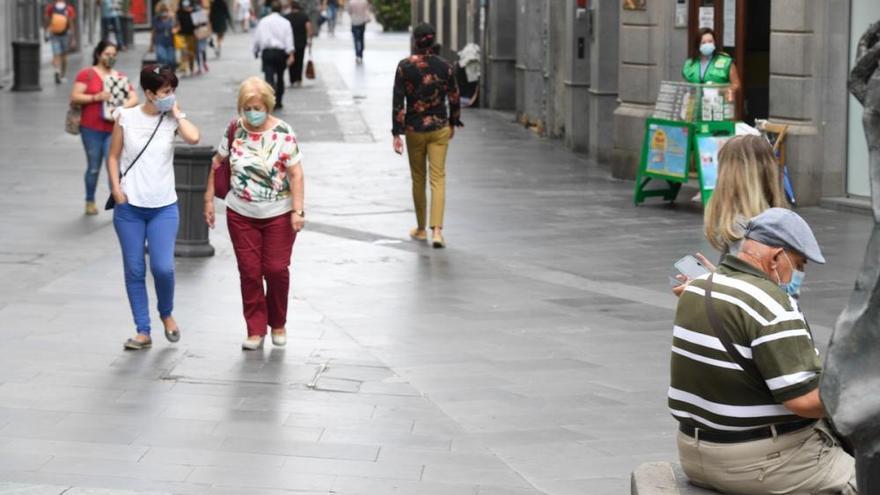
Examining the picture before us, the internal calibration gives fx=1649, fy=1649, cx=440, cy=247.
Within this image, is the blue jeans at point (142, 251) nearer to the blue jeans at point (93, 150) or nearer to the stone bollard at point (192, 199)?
the stone bollard at point (192, 199)

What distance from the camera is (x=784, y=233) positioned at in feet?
16.2

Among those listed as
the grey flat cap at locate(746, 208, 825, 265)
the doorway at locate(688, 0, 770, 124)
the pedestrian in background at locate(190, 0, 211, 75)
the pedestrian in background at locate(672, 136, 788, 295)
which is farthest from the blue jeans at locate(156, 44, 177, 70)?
the grey flat cap at locate(746, 208, 825, 265)

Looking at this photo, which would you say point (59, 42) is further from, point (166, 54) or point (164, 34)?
point (166, 54)

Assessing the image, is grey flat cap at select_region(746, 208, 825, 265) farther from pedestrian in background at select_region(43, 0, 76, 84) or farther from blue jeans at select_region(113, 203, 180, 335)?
pedestrian in background at select_region(43, 0, 76, 84)

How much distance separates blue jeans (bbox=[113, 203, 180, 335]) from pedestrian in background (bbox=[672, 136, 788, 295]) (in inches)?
169

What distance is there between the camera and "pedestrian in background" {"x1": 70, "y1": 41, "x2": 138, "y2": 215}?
14258mm

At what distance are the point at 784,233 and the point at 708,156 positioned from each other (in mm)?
10409

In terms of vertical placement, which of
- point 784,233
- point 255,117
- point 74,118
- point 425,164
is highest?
point 255,117

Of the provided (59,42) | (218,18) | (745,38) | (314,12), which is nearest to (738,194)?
(745,38)

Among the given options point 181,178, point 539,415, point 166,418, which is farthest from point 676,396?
point 181,178

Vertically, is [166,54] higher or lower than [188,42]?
lower

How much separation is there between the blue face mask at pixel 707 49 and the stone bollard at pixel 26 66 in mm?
17264

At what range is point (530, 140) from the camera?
2314 cm

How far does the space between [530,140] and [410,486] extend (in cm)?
1683
